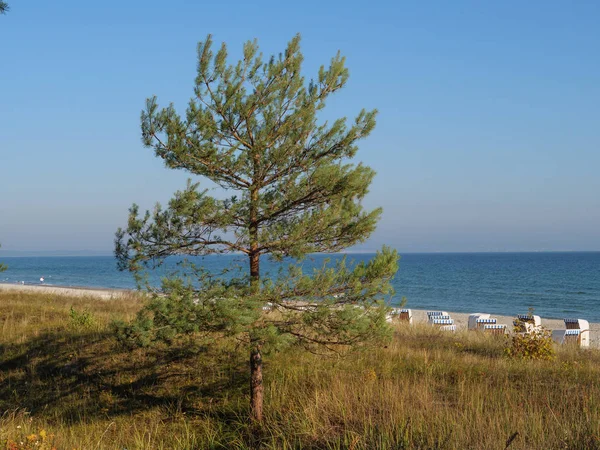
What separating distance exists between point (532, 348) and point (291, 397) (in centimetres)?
497

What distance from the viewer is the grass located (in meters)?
5.68

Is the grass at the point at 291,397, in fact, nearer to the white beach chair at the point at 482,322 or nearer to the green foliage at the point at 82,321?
the green foliage at the point at 82,321

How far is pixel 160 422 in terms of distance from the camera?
8070 millimetres

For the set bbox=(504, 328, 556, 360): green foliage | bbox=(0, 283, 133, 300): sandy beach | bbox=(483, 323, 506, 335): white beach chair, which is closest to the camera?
bbox=(504, 328, 556, 360): green foliage

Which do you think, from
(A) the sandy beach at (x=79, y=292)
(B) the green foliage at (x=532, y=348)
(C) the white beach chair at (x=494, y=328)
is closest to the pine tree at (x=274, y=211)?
(B) the green foliage at (x=532, y=348)

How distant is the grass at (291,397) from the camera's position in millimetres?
5680

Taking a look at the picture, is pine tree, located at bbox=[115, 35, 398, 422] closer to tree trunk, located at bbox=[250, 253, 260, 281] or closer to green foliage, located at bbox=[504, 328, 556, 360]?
tree trunk, located at bbox=[250, 253, 260, 281]

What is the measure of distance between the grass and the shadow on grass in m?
0.03

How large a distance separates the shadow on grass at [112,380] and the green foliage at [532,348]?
506 centimetres

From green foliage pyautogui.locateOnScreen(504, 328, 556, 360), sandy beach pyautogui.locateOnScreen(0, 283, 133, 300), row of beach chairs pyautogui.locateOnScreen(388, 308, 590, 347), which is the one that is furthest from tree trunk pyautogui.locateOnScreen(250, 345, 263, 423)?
sandy beach pyautogui.locateOnScreen(0, 283, 133, 300)

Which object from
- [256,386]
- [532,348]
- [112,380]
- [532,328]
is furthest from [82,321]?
[532,328]

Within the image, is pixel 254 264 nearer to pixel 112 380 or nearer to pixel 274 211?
pixel 274 211

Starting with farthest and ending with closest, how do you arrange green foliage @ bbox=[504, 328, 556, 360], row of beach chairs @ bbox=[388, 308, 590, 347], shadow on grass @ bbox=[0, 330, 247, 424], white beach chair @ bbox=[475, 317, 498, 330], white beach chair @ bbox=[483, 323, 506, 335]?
white beach chair @ bbox=[475, 317, 498, 330] < white beach chair @ bbox=[483, 323, 506, 335] < row of beach chairs @ bbox=[388, 308, 590, 347] < green foliage @ bbox=[504, 328, 556, 360] < shadow on grass @ bbox=[0, 330, 247, 424]

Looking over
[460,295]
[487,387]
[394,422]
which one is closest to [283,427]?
[394,422]
